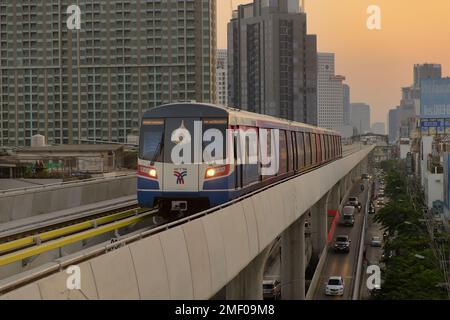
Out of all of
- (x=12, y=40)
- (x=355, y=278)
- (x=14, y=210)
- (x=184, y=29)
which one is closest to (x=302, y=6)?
(x=184, y=29)

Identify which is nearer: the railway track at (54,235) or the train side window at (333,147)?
the railway track at (54,235)

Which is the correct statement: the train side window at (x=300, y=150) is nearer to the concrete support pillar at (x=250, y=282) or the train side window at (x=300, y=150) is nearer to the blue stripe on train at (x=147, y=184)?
the concrete support pillar at (x=250, y=282)

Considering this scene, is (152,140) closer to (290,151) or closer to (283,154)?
(283,154)

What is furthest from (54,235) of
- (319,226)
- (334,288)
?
(319,226)

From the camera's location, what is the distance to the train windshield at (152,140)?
15180 mm

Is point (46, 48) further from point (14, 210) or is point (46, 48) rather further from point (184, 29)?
point (14, 210)

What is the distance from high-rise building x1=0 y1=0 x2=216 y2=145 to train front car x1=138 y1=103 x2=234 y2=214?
99.3 m

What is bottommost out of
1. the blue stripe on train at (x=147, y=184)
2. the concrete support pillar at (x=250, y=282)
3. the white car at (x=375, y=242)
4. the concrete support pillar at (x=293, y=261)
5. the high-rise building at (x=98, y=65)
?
the white car at (x=375, y=242)

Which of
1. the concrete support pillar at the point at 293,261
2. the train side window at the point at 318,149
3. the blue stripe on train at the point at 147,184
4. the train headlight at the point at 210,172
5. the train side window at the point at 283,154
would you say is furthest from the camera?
the train side window at the point at 318,149

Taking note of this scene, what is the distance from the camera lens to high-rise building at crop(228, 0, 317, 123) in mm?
161750

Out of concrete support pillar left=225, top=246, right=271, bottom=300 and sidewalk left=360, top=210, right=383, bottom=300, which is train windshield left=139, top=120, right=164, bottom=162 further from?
sidewalk left=360, top=210, right=383, bottom=300

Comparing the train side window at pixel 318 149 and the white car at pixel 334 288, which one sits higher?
the train side window at pixel 318 149

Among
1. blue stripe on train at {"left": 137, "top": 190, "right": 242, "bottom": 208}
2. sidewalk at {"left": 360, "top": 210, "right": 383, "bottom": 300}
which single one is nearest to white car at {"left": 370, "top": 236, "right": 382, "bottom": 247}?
sidewalk at {"left": 360, "top": 210, "right": 383, "bottom": 300}

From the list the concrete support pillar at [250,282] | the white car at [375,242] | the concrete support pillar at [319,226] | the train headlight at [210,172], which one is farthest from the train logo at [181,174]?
the white car at [375,242]
